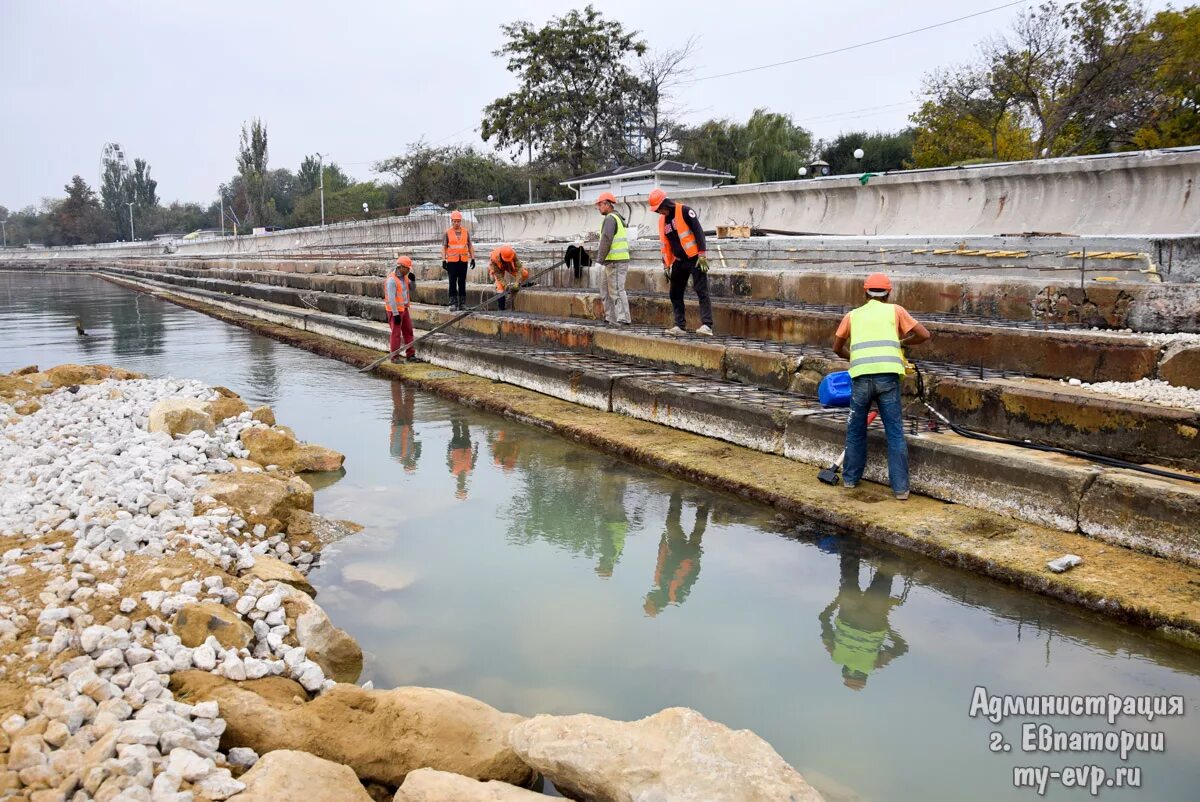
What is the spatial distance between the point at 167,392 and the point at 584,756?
791 centimetres

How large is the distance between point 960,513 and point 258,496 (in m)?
4.41

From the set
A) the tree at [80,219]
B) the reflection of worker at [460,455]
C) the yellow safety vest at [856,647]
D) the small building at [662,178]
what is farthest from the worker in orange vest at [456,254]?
the tree at [80,219]

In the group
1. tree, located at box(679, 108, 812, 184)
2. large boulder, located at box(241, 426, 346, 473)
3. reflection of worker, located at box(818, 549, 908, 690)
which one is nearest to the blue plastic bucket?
reflection of worker, located at box(818, 549, 908, 690)

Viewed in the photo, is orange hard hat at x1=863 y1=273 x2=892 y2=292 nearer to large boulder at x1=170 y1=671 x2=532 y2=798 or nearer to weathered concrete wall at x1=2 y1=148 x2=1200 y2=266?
weathered concrete wall at x1=2 y1=148 x2=1200 y2=266

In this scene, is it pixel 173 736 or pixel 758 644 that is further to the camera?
pixel 758 644

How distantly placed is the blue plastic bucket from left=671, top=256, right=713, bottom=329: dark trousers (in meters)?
3.48

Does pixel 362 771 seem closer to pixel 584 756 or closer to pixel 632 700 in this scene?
pixel 584 756

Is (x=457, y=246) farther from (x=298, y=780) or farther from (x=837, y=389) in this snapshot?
(x=298, y=780)

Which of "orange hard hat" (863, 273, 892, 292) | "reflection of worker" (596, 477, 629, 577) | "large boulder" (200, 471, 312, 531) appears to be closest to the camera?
"reflection of worker" (596, 477, 629, 577)

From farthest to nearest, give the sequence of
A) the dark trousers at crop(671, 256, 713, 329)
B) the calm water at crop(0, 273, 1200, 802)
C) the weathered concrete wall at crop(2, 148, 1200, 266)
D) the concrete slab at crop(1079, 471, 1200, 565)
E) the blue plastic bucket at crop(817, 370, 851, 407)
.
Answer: the dark trousers at crop(671, 256, 713, 329), the weathered concrete wall at crop(2, 148, 1200, 266), the blue plastic bucket at crop(817, 370, 851, 407), the concrete slab at crop(1079, 471, 1200, 565), the calm water at crop(0, 273, 1200, 802)

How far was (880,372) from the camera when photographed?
5652 millimetres

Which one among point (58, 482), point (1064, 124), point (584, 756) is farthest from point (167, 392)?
point (1064, 124)

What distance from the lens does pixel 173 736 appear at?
2990 mm

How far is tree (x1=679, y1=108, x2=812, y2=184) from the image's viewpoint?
3662 cm
